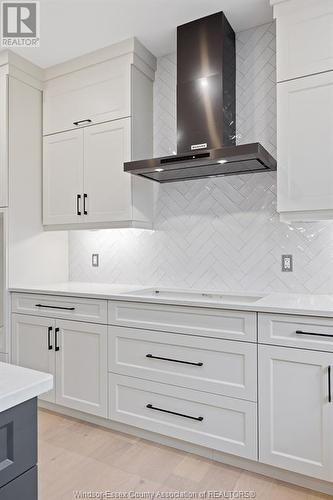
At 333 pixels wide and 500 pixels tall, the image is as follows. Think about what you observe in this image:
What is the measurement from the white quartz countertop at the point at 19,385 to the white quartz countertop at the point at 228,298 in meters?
1.26

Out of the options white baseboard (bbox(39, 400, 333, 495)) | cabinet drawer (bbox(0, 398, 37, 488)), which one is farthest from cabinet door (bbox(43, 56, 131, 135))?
cabinet drawer (bbox(0, 398, 37, 488))

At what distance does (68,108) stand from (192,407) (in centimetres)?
246

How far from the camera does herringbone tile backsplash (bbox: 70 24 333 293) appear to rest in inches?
92.4

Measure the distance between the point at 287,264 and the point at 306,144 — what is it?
0.78 metres

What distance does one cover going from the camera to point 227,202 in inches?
102

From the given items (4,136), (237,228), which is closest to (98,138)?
(4,136)

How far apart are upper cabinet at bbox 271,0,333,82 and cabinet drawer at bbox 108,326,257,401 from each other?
5.30 ft

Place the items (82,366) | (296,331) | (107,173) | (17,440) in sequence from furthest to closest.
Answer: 1. (107,173)
2. (82,366)
3. (296,331)
4. (17,440)

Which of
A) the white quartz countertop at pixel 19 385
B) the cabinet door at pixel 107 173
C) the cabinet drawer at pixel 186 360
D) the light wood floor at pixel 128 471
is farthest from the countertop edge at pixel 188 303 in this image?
the white quartz countertop at pixel 19 385

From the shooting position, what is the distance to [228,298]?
8.21ft

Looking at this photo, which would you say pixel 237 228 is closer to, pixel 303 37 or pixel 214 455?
pixel 303 37

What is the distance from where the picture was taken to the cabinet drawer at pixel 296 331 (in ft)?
5.64

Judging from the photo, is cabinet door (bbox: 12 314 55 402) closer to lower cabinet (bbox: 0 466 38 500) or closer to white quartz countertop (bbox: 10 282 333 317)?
white quartz countertop (bbox: 10 282 333 317)

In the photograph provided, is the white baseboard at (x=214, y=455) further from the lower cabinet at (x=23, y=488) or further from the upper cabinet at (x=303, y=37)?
the upper cabinet at (x=303, y=37)
